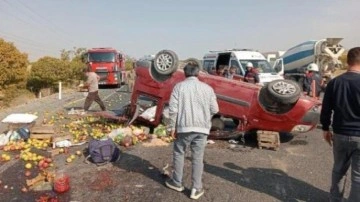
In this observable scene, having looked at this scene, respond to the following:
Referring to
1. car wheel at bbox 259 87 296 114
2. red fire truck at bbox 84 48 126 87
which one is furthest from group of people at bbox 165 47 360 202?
red fire truck at bbox 84 48 126 87

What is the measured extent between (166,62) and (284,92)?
2.90 meters

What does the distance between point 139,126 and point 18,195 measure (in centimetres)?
412

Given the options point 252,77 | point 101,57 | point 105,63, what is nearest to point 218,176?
point 252,77

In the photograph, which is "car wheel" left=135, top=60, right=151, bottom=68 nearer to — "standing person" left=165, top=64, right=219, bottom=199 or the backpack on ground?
the backpack on ground

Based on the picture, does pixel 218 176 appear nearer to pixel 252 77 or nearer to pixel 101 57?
pixel 252 77

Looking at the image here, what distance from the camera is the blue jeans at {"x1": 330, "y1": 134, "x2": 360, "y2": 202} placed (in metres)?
3.78

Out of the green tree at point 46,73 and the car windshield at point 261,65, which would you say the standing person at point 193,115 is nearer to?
the car windshield at point 261,65

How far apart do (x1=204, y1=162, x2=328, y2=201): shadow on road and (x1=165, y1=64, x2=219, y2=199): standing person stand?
99cm

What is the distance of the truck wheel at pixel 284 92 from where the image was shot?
7.18 metres

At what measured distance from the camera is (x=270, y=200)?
4742 millimetres

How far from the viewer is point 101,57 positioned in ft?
88.1

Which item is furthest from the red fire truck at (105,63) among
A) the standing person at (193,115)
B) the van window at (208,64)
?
the standing person at (193,115)

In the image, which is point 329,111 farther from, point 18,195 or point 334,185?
point 18,195

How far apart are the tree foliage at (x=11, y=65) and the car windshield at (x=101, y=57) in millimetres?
6062
